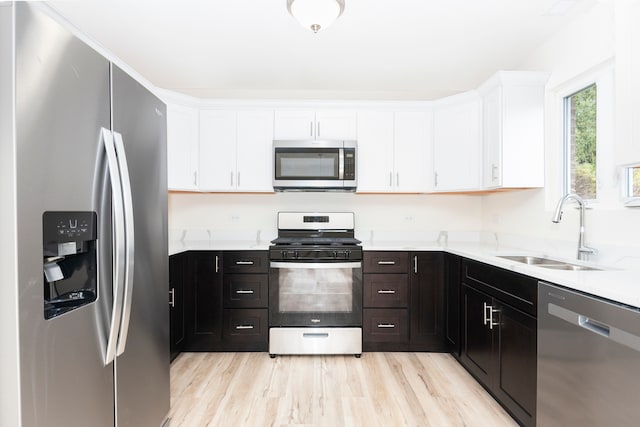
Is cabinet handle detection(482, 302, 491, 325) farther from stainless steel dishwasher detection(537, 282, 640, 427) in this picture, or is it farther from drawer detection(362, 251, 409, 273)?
drawer detection(362, 251, 409, 273)

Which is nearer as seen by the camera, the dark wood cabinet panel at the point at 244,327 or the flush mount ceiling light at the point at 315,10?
the flush mount ceiling light at the point at 315,10

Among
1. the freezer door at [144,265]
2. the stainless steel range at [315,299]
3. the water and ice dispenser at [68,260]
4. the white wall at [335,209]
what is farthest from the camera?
the white wall at [335,209]

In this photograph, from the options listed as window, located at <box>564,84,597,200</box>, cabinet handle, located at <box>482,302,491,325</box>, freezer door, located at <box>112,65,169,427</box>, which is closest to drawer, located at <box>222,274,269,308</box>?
freezer door, located at <box>112,65,169,427</box>

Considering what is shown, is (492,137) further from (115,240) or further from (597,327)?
(115,240)

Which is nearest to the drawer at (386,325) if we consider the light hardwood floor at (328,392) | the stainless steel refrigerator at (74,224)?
the light hardwood floor at (328,392)

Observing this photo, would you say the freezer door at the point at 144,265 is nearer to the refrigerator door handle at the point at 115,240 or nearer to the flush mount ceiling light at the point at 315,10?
the refrigerator door handle at the point at 115,240

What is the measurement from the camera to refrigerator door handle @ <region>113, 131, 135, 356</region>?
3.83 feet

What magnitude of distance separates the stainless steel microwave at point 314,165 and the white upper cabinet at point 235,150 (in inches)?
6.1

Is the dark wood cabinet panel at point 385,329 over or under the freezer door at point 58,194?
under

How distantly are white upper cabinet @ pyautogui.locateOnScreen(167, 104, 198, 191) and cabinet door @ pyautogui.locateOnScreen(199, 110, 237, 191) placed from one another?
0.07 m

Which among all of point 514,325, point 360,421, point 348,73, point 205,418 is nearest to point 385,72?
point 348,73

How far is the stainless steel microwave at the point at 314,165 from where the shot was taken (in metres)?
3.00

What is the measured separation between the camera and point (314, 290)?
2.81 metres

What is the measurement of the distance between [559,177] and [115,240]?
269 cm
